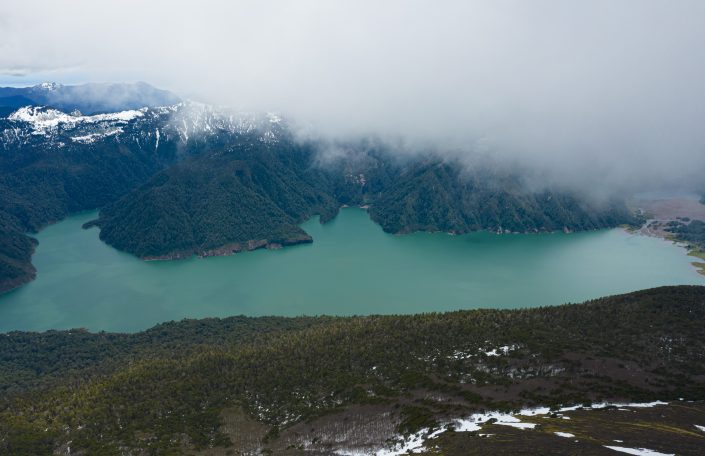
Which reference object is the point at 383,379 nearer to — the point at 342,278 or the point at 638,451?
the point at 638,451

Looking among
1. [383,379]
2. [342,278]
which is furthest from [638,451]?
[342,278]

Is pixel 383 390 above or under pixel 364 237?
under

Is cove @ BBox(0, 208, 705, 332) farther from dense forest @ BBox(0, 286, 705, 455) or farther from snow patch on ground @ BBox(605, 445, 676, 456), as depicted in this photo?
snow patch on ground @ BBox(605, 445, 676, 456)

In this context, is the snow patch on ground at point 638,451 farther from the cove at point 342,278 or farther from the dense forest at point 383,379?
the cove at point 342,278

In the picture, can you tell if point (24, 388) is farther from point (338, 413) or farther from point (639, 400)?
point (639, 400)

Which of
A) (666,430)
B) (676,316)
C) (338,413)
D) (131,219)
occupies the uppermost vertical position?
(131,219)

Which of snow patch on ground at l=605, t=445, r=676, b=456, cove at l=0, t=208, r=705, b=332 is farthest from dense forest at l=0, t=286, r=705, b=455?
cove at l=0, t=208, r=705, b=332

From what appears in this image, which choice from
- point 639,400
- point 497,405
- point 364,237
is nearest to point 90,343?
point 497,405

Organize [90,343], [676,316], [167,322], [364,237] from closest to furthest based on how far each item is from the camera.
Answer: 1. [676,316]
2. [90,343]
3. [167,322]
4. [364,237]
